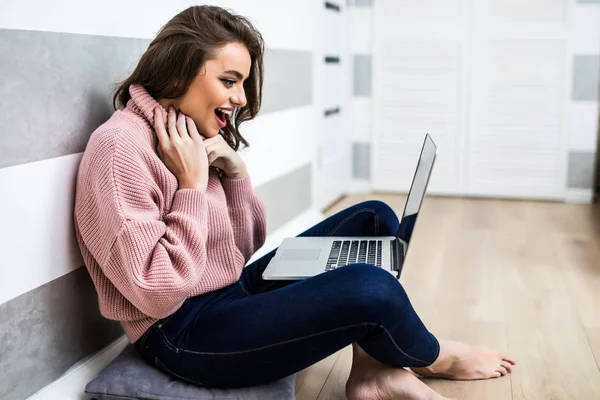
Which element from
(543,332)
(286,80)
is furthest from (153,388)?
(286,80)

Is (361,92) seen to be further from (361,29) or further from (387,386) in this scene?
(387,386)

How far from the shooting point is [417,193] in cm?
174

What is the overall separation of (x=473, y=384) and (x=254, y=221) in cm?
68

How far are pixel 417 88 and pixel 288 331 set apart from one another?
300 centimetres

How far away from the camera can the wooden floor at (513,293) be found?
1830 millimetres

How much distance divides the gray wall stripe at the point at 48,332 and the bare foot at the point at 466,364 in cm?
79

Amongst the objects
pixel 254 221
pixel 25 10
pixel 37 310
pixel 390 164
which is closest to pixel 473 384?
pixel 254 221

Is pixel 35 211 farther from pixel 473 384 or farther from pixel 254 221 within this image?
pixel 473 384

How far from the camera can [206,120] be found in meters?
1.60

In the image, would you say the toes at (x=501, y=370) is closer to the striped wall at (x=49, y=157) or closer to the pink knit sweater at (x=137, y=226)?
the pink knit sweater at (x=137, y=226)

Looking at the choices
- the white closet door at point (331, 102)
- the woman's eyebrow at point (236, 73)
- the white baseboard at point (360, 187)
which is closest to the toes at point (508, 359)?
the woman's eyebrow at point (236, 73)

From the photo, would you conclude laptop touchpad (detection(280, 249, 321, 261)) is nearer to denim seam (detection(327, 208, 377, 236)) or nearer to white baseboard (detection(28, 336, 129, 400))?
denim seam (detection(327, 208, 377, 236))

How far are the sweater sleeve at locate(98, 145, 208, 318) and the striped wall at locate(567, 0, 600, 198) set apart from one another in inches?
121

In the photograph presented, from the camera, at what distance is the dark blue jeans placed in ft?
4.58
